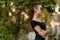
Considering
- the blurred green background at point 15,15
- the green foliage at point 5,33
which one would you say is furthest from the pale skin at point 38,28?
the green foliage at point 5,33

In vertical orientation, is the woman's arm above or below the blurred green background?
above

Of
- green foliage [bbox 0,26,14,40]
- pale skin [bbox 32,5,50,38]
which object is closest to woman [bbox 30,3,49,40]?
pale skin [bbox 32,5,50,38]

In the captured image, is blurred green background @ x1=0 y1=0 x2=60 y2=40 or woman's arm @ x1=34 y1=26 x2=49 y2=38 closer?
woman's arm @ x1=34 y1=26 x2=49 y2=38

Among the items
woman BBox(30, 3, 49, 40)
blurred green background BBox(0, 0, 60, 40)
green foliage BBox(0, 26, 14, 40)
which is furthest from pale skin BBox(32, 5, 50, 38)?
green foliage BBox(0, 26, 14, 40)

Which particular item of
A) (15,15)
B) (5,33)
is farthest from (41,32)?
(15,15)

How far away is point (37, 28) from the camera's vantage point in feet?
14.2

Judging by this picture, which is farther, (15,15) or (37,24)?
(15,15)

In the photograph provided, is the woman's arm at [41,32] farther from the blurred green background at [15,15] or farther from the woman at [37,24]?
the blurred green background at [15,15]

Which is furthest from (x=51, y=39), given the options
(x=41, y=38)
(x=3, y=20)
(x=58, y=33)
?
(x=41, y=38)

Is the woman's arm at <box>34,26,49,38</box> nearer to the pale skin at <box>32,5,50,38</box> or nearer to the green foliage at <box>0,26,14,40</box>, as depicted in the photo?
the pale skin at <box>32,5,50,38</box>

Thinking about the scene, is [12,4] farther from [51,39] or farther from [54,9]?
[51,39]

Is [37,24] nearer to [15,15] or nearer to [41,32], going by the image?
[41,32]

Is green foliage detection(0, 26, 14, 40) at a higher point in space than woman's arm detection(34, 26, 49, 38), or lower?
lower

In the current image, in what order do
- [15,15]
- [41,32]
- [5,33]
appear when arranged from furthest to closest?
[15,15], [5,33], [41,32]
